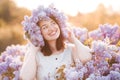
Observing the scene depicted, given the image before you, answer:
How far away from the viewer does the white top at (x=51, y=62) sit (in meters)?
5.91

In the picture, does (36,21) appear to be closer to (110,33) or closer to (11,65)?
(11,65)

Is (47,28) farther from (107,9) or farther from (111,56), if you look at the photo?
(107,9)

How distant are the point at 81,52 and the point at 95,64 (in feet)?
1.14

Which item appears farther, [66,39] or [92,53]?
[66,39]

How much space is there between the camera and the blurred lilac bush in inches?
207

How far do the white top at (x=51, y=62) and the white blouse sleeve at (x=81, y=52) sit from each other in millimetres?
96

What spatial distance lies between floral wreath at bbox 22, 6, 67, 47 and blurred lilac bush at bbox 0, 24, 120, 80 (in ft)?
1.59

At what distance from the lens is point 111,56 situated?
554 centimetres

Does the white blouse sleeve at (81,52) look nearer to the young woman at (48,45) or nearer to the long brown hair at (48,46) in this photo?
the young woman at (48,45)

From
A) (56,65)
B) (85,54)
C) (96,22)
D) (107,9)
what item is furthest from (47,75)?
(107,9)

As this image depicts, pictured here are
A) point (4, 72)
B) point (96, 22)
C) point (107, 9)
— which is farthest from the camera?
point (107, 9)

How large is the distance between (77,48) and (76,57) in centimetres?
12

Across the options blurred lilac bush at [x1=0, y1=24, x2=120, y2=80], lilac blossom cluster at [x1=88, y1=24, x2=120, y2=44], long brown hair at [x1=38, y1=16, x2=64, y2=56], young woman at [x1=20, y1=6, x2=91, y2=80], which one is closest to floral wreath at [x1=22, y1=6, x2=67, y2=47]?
young woman at [x1=20, y1=6, x2=91, y2=80]

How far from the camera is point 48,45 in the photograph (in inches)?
239
